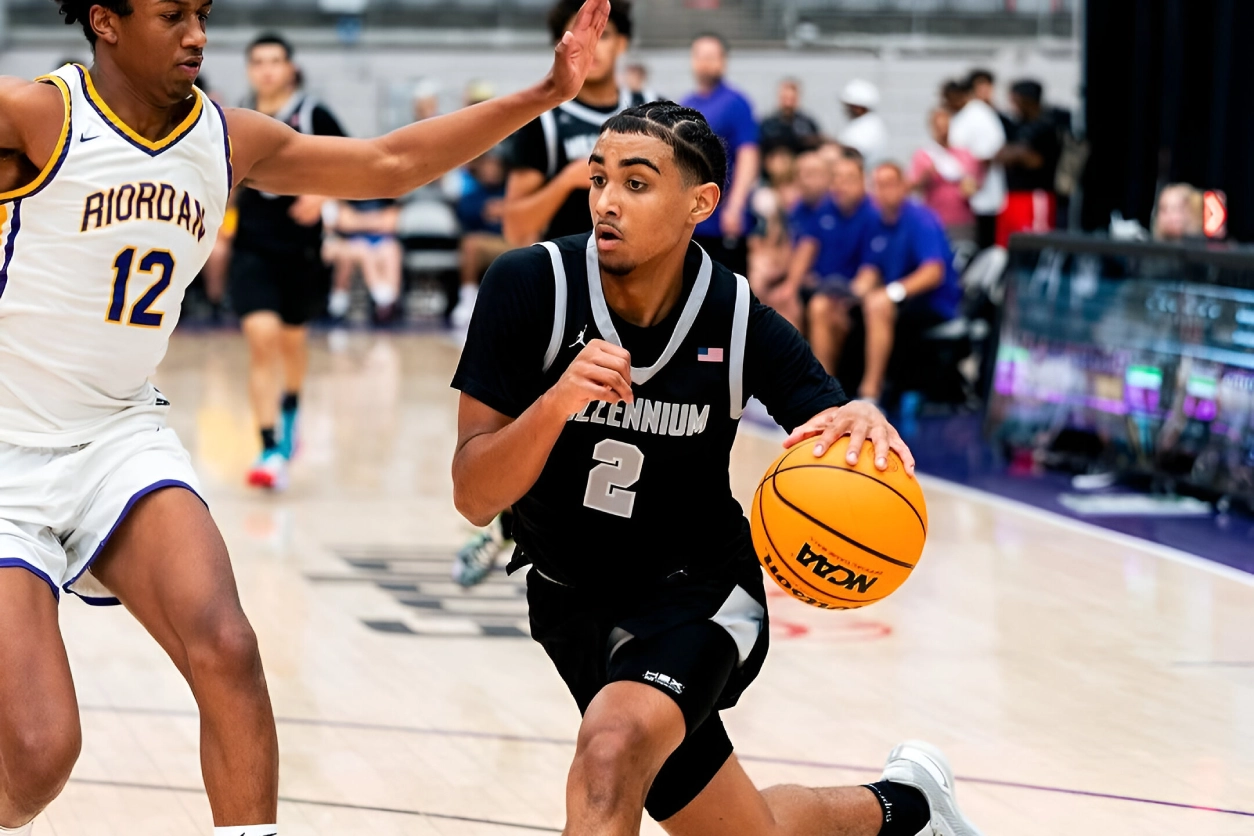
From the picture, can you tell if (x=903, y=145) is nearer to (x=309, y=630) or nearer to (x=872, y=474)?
(x=309, y=630)

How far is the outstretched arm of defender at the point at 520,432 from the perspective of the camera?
3070mm

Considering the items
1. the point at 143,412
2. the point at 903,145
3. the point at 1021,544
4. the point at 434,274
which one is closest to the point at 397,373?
the point at 434,274

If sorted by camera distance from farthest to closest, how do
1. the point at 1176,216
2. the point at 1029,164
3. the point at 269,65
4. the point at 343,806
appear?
the point at 1029,164 < the point at 1176,216 < the point at 269,65 < the point at 343,806

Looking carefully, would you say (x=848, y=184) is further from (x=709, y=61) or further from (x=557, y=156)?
(x=557, y=156)

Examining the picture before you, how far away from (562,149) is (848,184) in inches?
205

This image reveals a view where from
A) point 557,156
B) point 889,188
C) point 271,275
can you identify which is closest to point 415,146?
point 557,156

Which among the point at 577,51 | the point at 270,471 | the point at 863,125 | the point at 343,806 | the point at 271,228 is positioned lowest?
the point at 270,471

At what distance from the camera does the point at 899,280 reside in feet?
37.7

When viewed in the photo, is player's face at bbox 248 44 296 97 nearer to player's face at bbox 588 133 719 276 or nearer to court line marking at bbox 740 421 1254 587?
court line marking at bbox 740 421 1254 587

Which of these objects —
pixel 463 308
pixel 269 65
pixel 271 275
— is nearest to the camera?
pixel 269 65

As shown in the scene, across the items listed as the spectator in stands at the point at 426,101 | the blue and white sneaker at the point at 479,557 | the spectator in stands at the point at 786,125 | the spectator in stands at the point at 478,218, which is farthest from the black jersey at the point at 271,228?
the spectator in stands at the point at 426,101

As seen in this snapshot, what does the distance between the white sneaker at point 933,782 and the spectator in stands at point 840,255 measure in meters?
7.63

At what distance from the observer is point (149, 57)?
347cm

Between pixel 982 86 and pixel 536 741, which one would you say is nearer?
pixel 536 741
